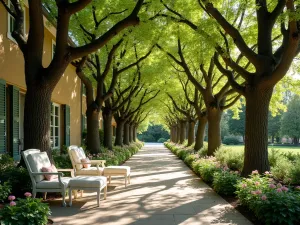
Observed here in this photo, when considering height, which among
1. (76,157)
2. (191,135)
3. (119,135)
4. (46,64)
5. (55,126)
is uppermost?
(46,64)

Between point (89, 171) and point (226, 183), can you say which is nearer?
point (226, 183)

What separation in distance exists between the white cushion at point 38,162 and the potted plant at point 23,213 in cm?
218

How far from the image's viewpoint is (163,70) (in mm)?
18812

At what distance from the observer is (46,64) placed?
14.4m

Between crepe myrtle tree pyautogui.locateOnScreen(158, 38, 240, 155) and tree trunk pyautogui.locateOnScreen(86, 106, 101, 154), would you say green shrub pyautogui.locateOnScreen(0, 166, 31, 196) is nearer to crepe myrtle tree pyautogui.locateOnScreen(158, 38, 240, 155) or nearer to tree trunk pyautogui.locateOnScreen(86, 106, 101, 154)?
tree trunk pyautogui.locateOnScreen(86, 106, 101, 154)

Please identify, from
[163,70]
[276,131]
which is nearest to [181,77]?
A: [163,70]

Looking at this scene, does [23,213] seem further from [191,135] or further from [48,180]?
[191,135]

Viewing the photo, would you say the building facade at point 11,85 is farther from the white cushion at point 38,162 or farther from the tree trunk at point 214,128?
the tree trunk at point 214,128

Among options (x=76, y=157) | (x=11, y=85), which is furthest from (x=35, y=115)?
(x=11, y=85)

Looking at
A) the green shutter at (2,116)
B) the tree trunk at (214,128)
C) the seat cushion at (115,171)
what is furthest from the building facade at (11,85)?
the tree trunk at (214,128)

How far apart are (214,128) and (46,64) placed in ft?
25.2

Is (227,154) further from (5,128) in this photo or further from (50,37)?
(50,37)

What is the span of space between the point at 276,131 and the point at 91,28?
66.8 m

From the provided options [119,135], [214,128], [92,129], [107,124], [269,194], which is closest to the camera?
[269,194]
